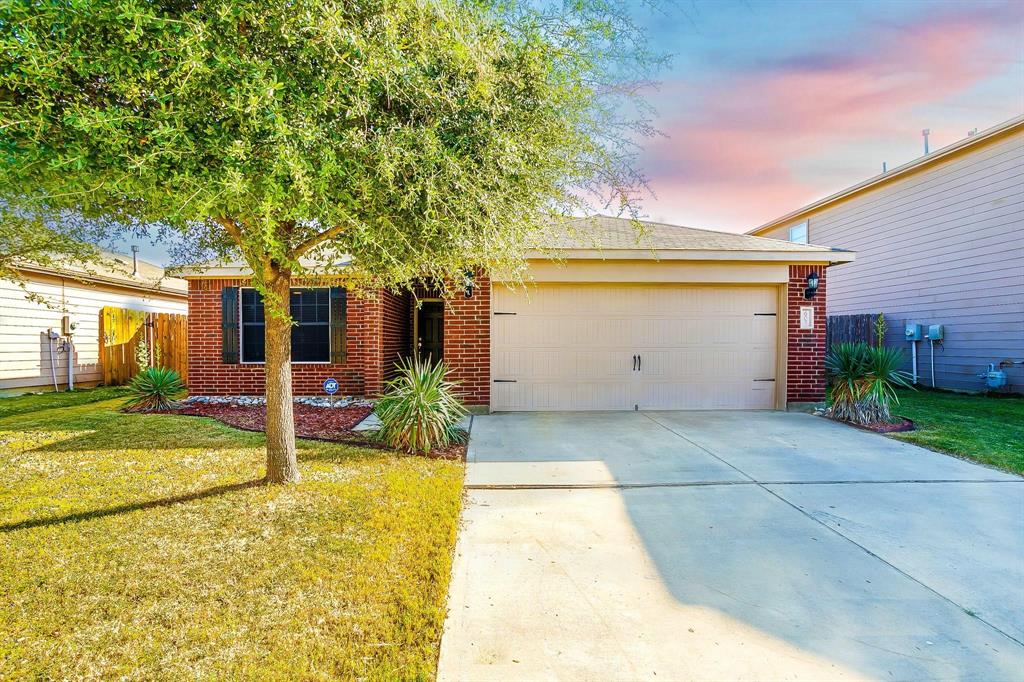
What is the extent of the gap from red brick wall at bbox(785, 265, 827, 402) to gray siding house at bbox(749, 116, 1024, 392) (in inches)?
192

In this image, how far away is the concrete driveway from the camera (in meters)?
2.18

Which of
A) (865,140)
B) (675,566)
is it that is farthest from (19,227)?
(865,140)

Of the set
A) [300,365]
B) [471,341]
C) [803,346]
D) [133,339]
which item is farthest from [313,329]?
[803,346]

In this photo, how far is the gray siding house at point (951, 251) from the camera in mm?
9703

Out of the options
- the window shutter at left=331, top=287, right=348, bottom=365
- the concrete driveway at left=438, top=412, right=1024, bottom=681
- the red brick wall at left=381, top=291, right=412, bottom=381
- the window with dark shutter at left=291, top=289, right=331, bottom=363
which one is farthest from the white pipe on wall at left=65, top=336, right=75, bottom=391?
the concrete driveway at left=438, top=412, right=1024, bottom=681

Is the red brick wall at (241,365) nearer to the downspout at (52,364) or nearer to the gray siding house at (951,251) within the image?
the downspout at (52,364)

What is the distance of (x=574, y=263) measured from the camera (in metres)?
7.86

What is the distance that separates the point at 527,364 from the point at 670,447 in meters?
2.99

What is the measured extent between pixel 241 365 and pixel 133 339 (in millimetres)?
5054

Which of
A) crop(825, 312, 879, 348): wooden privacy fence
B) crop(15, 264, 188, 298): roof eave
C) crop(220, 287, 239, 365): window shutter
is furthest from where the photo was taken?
crop(825, 312, 879, 348): wooden privacy fence

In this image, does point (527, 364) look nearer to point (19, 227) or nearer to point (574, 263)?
point (574, 263)

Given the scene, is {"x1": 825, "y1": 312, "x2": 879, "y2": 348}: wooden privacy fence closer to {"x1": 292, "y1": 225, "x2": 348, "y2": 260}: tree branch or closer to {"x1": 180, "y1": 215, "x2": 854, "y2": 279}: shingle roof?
{"x1": 180, "y1": 215, "x2": 854, "y2": 279}: shingle roof

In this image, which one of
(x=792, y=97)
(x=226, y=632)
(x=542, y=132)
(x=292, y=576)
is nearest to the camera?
(x=226, y=632)

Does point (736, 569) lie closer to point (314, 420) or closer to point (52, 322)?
point (314, 420)
